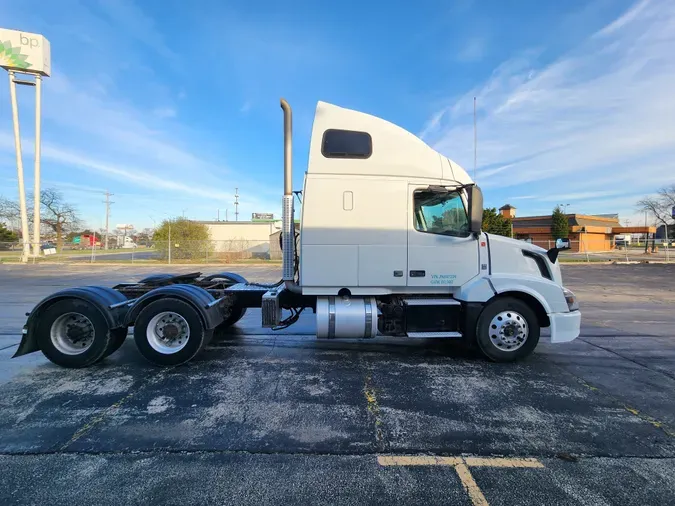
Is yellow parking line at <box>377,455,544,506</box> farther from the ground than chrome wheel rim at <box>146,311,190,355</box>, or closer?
closer

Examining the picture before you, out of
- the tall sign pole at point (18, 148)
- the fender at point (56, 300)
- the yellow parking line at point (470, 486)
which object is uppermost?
the tall sign pole at point (18, 148)

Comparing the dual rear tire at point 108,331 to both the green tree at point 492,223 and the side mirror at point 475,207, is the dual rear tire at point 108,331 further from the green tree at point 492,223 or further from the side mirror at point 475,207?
the green tree at point 492,223

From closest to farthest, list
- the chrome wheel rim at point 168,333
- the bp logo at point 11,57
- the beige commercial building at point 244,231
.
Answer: the chrome wheel rim at point 168,333 → the bp logo at point 11,57 → the beige commercial building at point 244,231

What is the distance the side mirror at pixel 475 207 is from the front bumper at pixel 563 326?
5.49 feet

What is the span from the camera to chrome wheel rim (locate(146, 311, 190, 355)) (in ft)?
15.1

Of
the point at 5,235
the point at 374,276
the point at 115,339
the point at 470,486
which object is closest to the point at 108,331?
the point at 115,339

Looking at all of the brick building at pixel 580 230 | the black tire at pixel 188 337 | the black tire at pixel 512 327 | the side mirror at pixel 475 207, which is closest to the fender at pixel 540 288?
the black tire at pixel 512 327

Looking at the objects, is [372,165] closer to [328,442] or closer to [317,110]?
[317,110]

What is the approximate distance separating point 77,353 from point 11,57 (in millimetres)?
41609

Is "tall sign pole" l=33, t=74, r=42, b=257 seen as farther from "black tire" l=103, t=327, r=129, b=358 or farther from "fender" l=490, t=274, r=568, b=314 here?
"fender" l=490, t=274, r=568, b=314

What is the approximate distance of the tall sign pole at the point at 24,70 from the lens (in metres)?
30.8

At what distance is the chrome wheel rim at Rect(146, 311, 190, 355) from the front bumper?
503 centimetres

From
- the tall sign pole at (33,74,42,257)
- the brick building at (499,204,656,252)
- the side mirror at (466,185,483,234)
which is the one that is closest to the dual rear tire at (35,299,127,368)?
the side mirror at (466,185,483,234)

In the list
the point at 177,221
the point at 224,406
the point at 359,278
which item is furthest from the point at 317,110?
the point at 177,221
